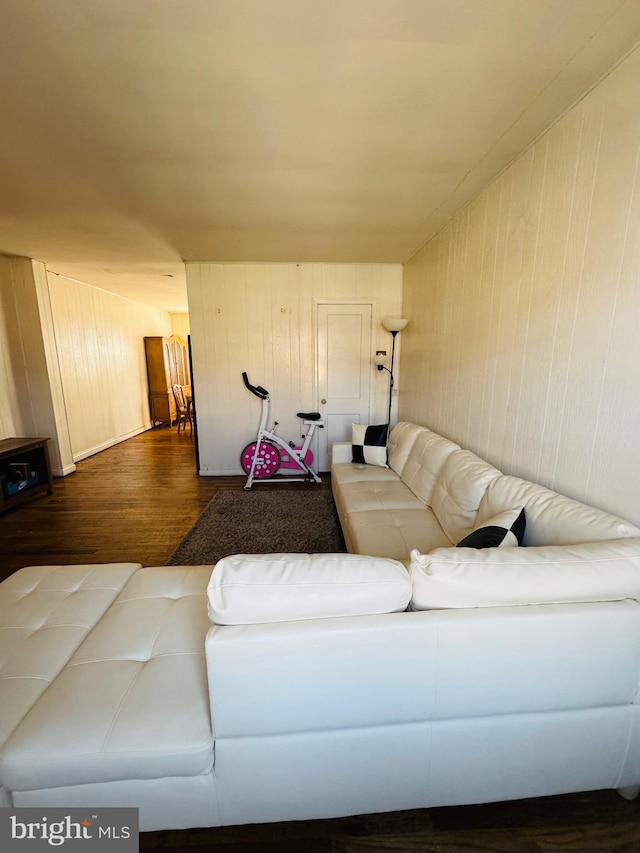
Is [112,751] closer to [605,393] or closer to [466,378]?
[605,393]

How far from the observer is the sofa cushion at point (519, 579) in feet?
3.11

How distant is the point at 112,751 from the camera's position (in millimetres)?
825

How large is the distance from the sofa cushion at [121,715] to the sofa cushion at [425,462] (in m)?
1.70

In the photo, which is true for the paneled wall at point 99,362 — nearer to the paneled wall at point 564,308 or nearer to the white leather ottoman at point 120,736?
the white leather ottoman at point 120,736

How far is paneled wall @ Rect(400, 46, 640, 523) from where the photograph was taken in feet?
4.24

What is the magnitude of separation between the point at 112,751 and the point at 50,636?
554mm

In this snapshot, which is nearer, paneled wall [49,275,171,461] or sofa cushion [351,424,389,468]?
sofa cushion [351,424,389,468]

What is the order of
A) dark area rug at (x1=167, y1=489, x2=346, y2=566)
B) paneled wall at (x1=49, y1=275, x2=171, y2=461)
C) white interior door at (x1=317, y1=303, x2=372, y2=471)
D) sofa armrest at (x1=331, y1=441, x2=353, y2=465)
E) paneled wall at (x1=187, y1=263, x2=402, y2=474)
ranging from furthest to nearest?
1. paneled wall at (x1=49, y1=275, x2=171, y2=461)
2. white interior door at (x1=317, y1=303, x2=372, y2=471)
3. paneled wall at (x1=187, y1=263, x2=402, y2=474)
4. sofa armrest at (x1=331, y1=441, x2=353, y2=465)
5. dark area rug at (x1=167, y1=489, x2=346, y2=566)

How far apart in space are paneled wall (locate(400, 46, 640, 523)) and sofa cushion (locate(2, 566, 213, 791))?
1645mm

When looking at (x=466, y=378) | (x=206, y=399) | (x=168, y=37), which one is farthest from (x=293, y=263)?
(x=168, y=37)

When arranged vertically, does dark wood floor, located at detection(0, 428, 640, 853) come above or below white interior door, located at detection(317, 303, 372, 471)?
below

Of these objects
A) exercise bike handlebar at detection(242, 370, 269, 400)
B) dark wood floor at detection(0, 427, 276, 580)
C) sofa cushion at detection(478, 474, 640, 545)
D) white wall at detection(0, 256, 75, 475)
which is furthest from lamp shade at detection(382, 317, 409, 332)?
white wall at detection(0, 256, 75, 475)

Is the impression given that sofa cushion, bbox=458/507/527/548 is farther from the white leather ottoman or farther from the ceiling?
the ceiling

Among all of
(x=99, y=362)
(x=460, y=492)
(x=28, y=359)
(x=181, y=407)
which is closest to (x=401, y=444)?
(x=460, y=492)
